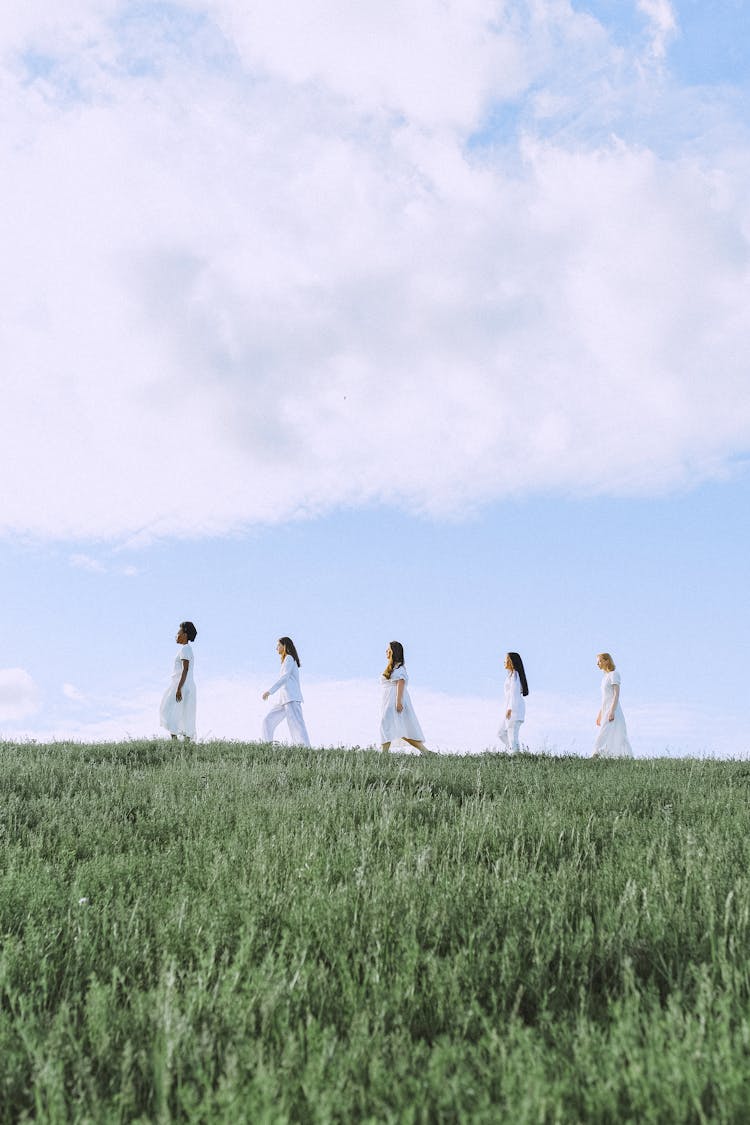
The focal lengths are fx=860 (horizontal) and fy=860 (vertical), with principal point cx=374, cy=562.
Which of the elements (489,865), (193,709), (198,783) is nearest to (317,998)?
(489,865)

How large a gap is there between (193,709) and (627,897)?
14.5 metres

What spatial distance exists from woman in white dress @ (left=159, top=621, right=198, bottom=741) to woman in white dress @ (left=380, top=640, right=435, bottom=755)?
4108 millimetres

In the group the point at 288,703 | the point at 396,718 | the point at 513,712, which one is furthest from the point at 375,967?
the point at 513,712

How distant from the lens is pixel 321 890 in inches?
169

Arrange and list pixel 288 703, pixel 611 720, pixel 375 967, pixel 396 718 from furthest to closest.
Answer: pixel 611 720 < pixel 288 703 < pixel 396 718 < pixel 375 967

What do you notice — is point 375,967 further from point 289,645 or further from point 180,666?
point 180,666

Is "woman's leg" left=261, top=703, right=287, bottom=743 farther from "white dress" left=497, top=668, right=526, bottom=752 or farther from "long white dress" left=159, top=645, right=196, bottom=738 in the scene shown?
"white dress" left=497, top=668, right=526, bottom=752

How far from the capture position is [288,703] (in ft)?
54.2

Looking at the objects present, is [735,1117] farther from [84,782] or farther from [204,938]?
[84,782]

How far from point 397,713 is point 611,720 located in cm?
436

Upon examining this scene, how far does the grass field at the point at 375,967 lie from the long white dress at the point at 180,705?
10573mm

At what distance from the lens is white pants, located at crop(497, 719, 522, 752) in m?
17.5

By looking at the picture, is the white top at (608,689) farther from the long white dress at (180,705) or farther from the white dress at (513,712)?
the long white dress at (180,705)

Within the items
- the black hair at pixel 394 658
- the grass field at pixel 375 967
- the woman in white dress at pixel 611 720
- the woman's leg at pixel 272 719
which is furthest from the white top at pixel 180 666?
the grass field at pixel 375 967
